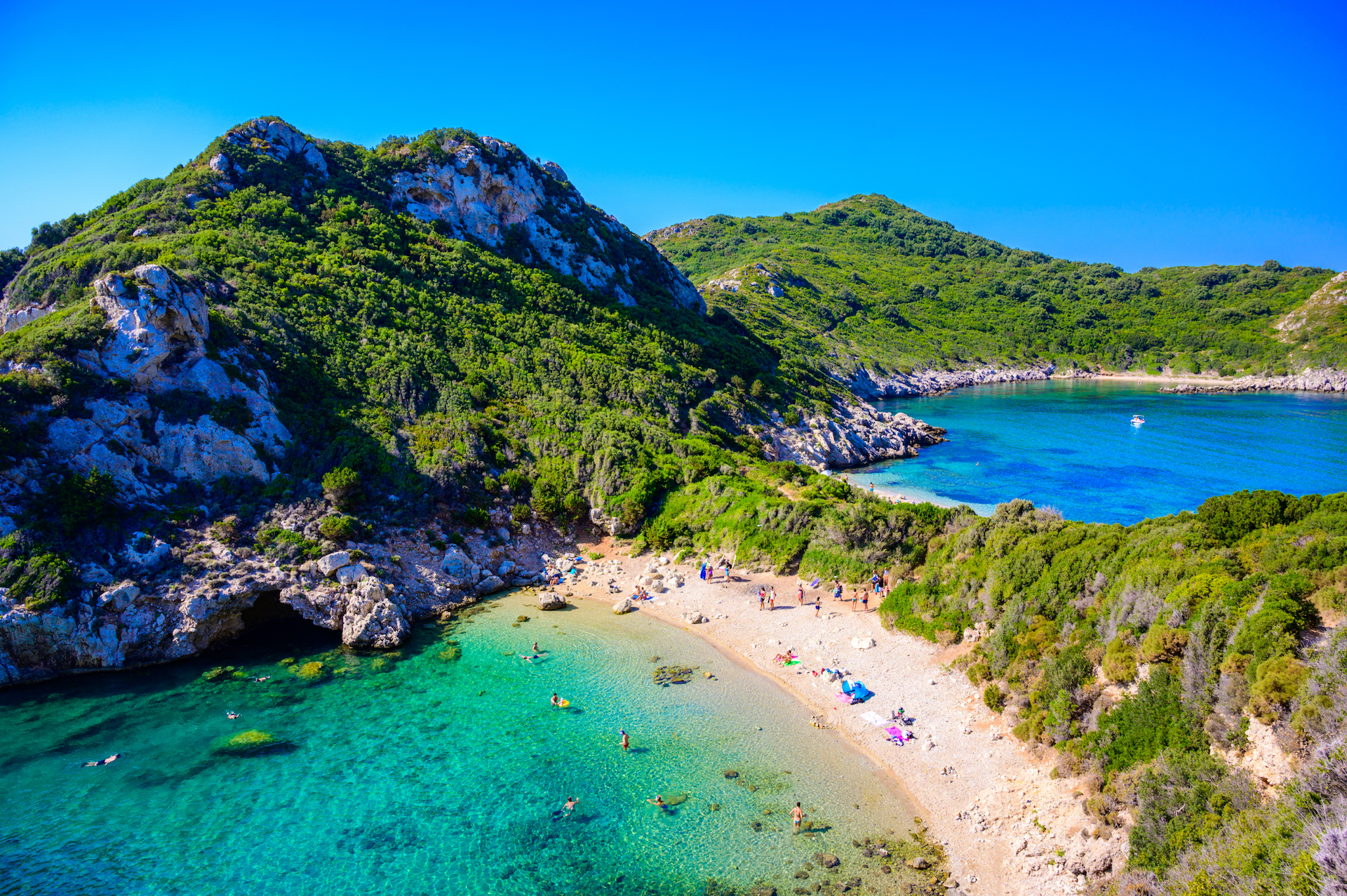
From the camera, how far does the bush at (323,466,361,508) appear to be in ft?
99.4

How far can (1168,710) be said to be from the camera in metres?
13.8

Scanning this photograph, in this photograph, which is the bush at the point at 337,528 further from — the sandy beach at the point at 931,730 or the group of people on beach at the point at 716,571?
the group of people on beach at the point at 716,571

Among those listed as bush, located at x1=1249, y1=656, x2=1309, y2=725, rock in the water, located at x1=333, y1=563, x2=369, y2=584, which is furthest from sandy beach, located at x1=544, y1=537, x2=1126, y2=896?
rock in the water, located at x1=333, y1=563, x2=369, y2=584

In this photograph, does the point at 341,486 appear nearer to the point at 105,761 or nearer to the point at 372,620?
the point at 372,620

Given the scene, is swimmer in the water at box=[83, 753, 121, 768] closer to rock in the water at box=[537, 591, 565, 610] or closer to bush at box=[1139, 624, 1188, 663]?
rock in the water at box=[537, 591, 565, 610]

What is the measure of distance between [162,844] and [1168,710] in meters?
25.9

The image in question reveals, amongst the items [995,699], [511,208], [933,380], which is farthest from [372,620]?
[933,380]

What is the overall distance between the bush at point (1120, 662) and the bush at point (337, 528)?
31212 mm

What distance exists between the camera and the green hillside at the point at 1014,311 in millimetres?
120312

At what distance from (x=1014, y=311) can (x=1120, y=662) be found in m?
177

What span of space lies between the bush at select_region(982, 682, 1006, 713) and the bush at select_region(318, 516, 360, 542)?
28800mm

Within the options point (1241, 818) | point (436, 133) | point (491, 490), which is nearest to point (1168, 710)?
point (1241, 818)

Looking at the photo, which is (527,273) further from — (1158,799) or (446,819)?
(1158,799)

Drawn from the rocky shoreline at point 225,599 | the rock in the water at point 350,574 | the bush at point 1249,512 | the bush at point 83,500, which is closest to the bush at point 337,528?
the rocky shoreline at point 225,599
